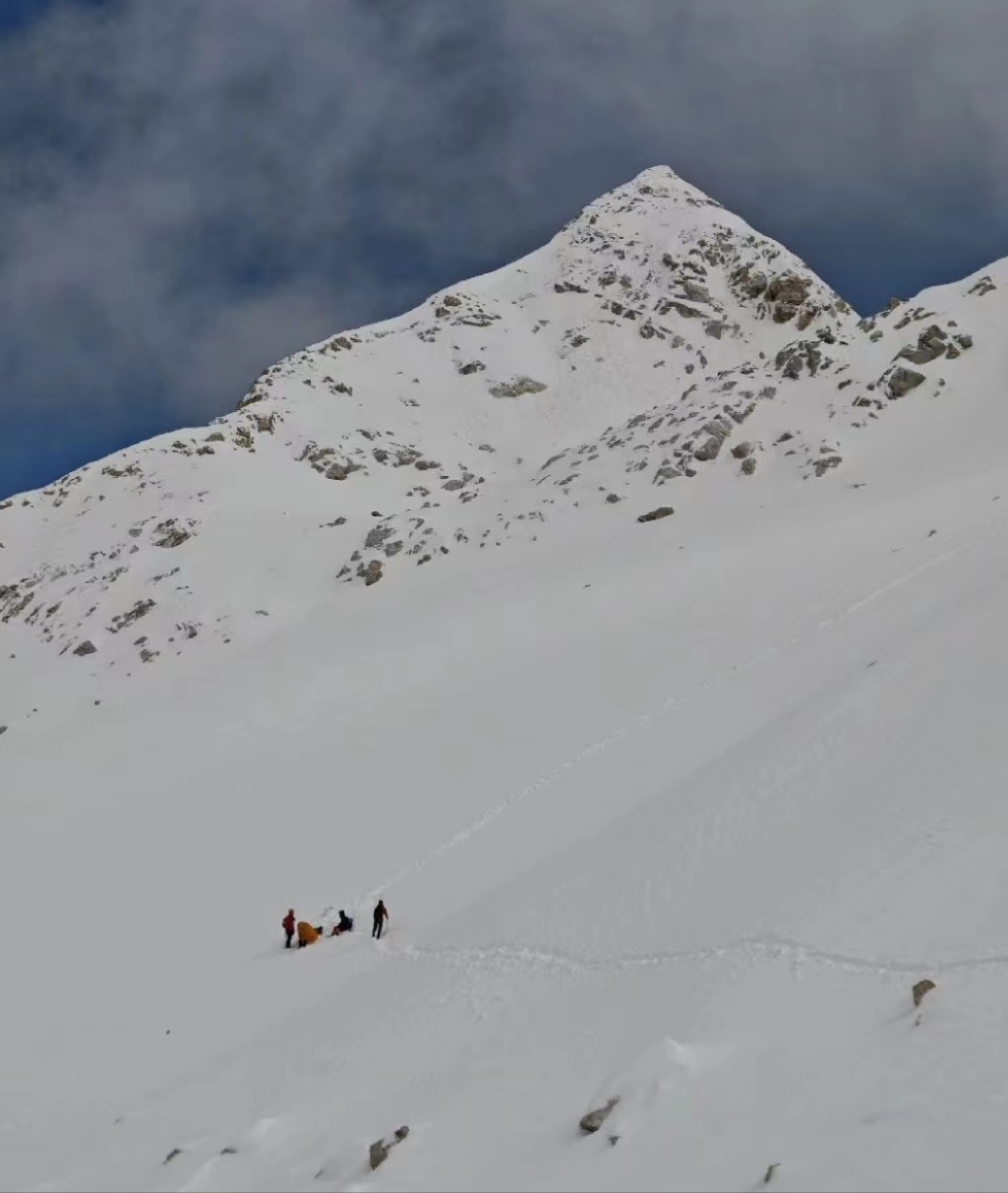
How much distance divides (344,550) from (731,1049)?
54608mm

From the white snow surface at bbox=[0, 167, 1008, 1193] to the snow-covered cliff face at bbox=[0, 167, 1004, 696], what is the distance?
19.5 inches

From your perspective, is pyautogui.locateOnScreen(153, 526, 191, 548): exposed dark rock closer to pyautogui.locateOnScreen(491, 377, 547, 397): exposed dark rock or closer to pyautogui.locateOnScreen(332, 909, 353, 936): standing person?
pyautogui.locateOnScreen(491, 377, 547, 397): exposed dark rock

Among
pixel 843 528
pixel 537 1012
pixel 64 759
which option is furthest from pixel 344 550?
pixel 537 1012

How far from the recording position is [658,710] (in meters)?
34.7

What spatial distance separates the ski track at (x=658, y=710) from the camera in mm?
28797

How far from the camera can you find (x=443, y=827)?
30.6 m

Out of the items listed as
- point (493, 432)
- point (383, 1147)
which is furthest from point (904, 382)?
point (383, 1147)

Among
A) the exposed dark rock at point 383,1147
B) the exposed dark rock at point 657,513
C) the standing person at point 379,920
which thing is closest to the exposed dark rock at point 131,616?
the exposed dark rock at point 657,513

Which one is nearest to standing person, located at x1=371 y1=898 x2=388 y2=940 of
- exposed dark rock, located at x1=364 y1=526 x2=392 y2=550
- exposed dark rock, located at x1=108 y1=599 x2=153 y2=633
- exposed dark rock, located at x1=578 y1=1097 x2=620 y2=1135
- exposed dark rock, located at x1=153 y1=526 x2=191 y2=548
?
exposed dark rock, located at x1=578 y1=1097 x2=620 y2=1135

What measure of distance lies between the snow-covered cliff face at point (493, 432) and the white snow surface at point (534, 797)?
1.62 feet

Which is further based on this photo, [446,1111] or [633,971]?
[633,971]

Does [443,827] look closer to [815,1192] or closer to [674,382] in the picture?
[815,1192]

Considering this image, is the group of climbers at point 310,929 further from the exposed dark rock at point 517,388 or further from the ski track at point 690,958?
the exposed dark rock at point 517,388

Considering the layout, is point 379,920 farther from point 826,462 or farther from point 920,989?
point 826,462
